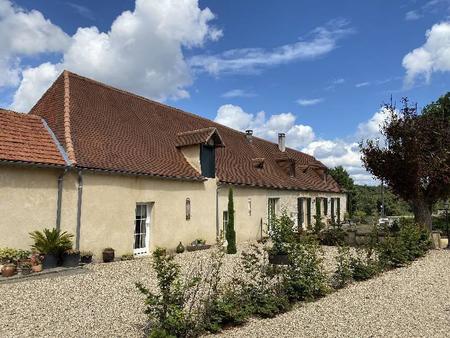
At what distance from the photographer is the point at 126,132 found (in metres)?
16.1

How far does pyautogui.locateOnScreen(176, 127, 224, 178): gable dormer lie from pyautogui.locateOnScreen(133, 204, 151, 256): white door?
3.59m

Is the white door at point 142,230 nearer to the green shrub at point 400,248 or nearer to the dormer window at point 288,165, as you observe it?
the green shrub at point 400,248

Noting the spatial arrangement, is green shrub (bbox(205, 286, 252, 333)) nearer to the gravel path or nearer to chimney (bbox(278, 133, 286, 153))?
the gravel path

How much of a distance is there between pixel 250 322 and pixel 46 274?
20.8 ft

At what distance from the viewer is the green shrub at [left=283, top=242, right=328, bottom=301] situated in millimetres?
8269

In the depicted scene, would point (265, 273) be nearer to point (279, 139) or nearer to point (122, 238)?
point (122, 238)

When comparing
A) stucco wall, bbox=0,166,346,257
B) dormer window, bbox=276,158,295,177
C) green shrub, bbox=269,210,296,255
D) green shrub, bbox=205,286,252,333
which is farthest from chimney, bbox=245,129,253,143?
green shrub, bbox=205,286,252,333

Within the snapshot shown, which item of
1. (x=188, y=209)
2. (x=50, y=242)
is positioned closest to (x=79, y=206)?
(x=50, y=242)

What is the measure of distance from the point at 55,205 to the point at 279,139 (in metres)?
22.9

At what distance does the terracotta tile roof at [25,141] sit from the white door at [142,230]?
3.78 metres

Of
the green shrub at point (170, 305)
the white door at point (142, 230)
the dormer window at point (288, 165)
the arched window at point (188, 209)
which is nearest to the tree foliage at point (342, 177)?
the dormer window at point (288, 165)

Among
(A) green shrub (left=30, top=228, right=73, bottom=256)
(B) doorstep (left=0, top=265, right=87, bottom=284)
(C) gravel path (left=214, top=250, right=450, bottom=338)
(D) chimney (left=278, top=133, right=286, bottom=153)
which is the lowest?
(C) gravel path (left=214, top=250, right=450, bottom=338)

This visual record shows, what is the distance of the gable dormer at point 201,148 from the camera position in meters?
17.5

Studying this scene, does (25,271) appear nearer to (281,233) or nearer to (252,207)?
(281,233)
